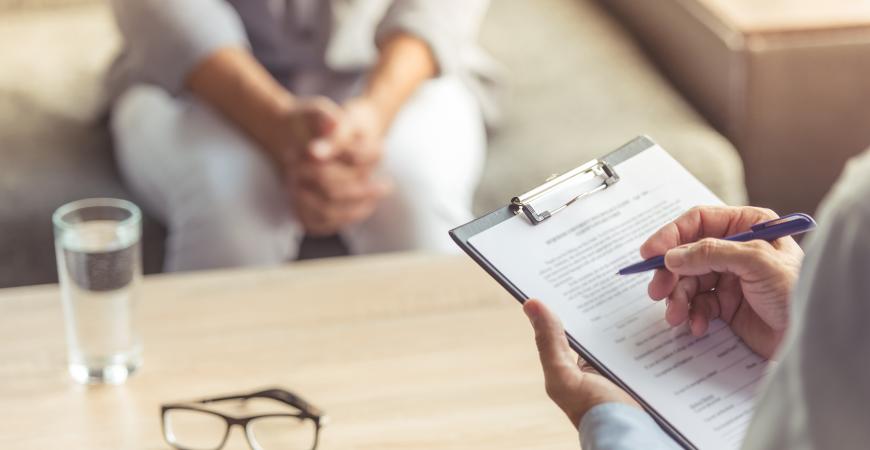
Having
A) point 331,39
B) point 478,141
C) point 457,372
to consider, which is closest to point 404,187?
point 478,141

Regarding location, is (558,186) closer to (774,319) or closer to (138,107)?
(774,319)

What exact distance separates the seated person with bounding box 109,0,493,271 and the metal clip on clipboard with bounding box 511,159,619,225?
0.70 meters

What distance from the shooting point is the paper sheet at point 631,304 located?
0.79 meters

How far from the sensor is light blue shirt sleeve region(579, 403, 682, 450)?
697 millimetres

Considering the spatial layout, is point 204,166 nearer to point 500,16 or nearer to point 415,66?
point 415,66

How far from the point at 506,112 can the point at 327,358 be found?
34.7 inches

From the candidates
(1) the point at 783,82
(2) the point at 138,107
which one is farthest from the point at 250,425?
(1) the point at 783,82

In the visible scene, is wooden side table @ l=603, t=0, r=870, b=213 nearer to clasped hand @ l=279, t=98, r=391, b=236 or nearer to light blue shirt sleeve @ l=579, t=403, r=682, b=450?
clasped hand @ l=279, t=98, r=391, b=236

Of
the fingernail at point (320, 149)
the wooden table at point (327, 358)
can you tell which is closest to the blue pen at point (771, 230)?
the wooden table at point (327, 358)

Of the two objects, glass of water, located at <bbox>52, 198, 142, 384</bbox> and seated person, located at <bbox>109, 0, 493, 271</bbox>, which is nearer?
glass of water, located at <bbox>52, 198, 142, 384</bbox>

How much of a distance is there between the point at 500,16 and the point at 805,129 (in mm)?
609

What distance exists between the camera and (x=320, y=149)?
1.53 meters

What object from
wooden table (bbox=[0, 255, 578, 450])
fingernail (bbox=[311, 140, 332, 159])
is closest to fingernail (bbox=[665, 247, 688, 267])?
wooden table (bbox=[0, 255, 578, 450])

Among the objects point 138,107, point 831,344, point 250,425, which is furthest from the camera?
point 138,107
